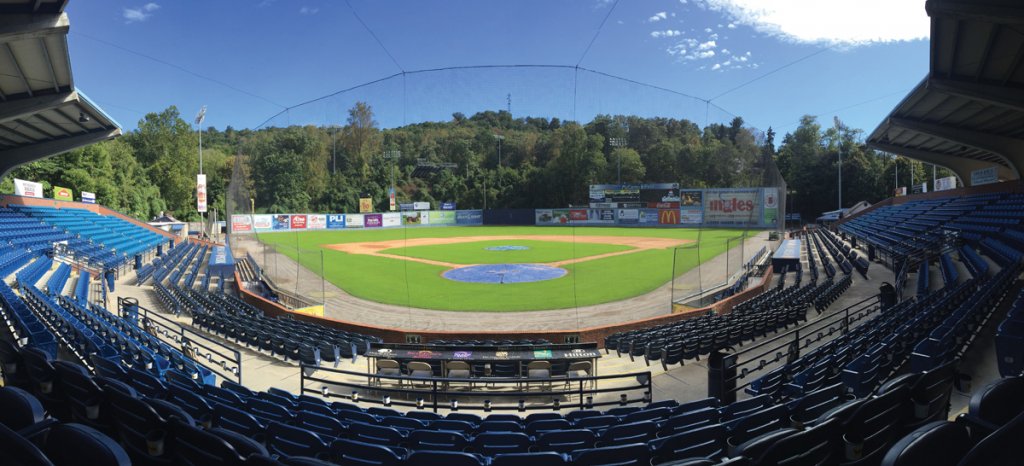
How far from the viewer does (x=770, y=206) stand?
76.9 ft

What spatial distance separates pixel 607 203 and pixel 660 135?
3835mm

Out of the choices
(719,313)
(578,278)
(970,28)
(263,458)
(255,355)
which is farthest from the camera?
(578,278)

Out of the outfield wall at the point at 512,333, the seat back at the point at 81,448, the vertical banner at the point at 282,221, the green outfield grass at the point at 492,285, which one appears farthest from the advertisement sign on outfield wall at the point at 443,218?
the seat back at the point at 81,448

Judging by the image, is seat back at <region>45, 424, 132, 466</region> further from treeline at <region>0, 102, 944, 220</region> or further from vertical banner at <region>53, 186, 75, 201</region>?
vertical banner at <region>53, 186, 75, 201</region>

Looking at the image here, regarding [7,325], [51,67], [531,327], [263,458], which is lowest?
[531,327]

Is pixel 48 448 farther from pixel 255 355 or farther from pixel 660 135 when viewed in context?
pixel 660 135

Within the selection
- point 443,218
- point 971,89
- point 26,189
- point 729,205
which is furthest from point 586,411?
point 26,189

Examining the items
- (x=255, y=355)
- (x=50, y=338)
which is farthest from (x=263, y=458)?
(x=255, y=355)

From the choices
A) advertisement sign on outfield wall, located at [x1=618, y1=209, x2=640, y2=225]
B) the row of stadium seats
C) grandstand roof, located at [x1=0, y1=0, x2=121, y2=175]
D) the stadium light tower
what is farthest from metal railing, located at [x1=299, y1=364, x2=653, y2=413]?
advertisement sign on outfield wall, located at [x1=618, y1=209, x2=640, y2=225]

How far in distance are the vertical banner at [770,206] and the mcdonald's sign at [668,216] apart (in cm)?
413

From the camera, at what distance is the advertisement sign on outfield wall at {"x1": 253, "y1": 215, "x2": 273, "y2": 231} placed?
897 inches

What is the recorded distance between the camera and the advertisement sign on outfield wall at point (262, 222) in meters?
22.8

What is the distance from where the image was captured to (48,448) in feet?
8.05

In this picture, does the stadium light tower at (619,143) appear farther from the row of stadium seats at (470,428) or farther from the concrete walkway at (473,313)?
the row of stadium seats at (470,428)
